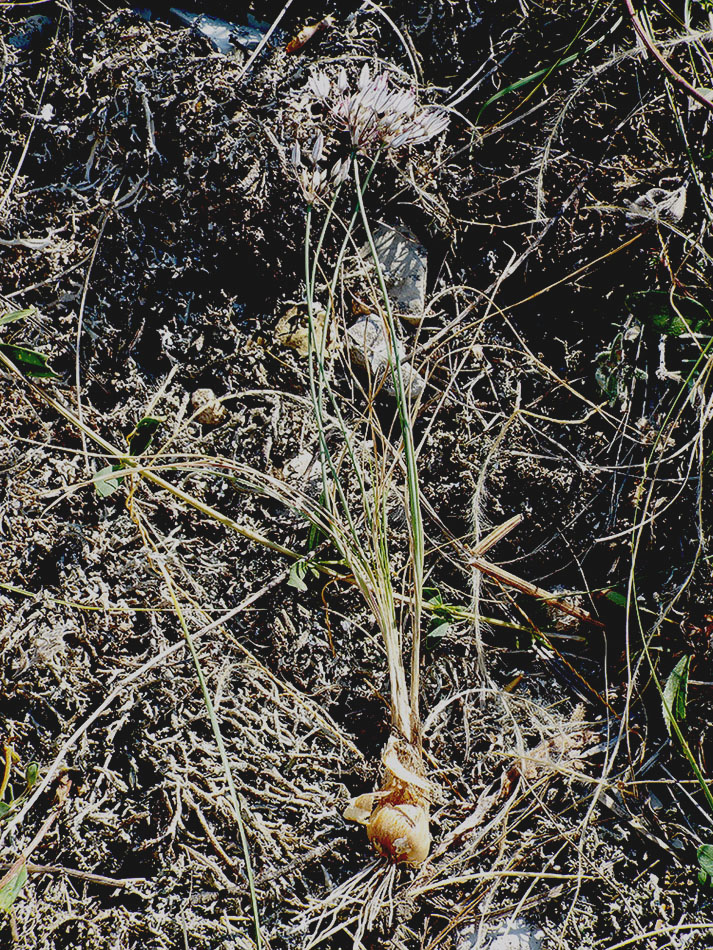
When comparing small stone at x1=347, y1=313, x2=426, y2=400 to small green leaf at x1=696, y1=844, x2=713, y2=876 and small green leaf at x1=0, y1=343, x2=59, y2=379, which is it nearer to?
small green leaf at x1=0, y1=343, x2=59, y2=379

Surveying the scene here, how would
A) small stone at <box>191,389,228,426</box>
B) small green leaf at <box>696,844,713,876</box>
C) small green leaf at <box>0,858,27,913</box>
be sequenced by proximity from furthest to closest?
small stone at <box>191,389,228,426</box>, small green leaf at <box>696,844,713,876</box>, small green leaf at <box>0,858,27,913</box>

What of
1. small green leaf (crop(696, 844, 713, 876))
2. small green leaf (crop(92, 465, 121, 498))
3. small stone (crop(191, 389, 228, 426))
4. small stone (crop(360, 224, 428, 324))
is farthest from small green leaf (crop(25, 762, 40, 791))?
small green leaf (crop(696, 844, 713, 876))

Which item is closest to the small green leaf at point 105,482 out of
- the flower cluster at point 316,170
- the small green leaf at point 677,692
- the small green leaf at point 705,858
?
the flower cluster at point 316,170

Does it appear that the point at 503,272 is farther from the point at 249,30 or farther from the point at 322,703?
the point at 322,703

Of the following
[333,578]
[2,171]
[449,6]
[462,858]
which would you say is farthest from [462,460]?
[2,171]

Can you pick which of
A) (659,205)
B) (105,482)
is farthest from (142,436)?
(659,205)
